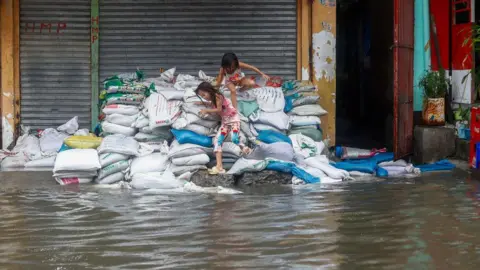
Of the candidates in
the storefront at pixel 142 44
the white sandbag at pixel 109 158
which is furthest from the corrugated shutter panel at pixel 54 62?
the white sandbag at pixel 109 158

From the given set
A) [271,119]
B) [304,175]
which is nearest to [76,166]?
[271,119]

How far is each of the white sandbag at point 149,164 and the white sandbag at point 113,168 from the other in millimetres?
94

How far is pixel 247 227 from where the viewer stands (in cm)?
757

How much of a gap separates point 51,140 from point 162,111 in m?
1.99

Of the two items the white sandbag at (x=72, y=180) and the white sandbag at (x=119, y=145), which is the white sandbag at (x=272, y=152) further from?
the white sandbag at (x=72, y=180)

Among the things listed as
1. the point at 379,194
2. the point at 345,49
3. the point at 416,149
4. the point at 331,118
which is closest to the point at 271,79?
the point at 331,118

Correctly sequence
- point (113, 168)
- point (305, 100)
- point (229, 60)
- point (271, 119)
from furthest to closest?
point (305, 100) → point (271, 119) → point (229, 60) → point (113, 168)

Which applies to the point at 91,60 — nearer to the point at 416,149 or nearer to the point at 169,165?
the point at 169,165

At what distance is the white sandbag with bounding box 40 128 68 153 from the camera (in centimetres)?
1153

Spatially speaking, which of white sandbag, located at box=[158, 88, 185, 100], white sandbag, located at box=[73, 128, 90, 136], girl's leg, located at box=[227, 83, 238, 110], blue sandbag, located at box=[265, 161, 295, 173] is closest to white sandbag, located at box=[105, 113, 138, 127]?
white sandbag, located at box=[158, 88, 185, 100]

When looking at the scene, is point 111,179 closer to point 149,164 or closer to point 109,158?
point 109,158

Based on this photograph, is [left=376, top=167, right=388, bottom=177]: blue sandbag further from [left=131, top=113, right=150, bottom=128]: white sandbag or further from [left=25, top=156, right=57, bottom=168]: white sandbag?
[left=25, top=156, right=57, bottom=168]: white sandbag

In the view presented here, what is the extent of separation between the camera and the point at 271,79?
38.3 feet

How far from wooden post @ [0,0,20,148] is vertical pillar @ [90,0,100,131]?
3.30 ft
